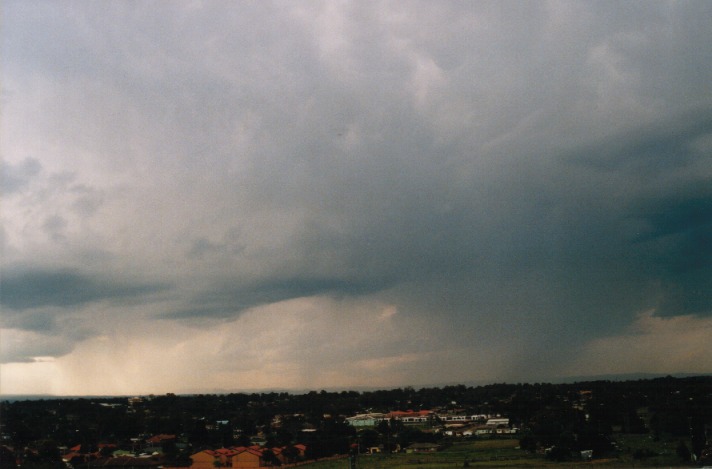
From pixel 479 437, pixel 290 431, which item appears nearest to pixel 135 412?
pixel 290 431

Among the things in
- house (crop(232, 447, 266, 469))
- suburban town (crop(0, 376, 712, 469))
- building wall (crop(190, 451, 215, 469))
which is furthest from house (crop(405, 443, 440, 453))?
building wall (crop(190, 451, 215, 469))

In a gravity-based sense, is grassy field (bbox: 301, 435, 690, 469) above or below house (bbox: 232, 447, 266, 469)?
below

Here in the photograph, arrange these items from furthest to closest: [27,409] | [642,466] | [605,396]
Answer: [605,396] → [27,409] → [642,466]

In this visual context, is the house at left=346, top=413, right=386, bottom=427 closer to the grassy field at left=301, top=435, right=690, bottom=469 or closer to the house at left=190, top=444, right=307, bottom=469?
the grassy field at left=301, top=435, right=690, bottom=469

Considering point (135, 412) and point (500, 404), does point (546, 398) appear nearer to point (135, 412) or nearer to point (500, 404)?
point (500, 404)

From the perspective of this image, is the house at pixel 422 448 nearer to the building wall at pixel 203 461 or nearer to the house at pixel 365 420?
the house at pixel 365 420

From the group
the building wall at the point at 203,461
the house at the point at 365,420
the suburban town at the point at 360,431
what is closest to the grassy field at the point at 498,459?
the suburban town at the point at 360,431

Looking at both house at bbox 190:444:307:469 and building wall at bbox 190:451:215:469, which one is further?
building wall at bbox 190:451:215:469
